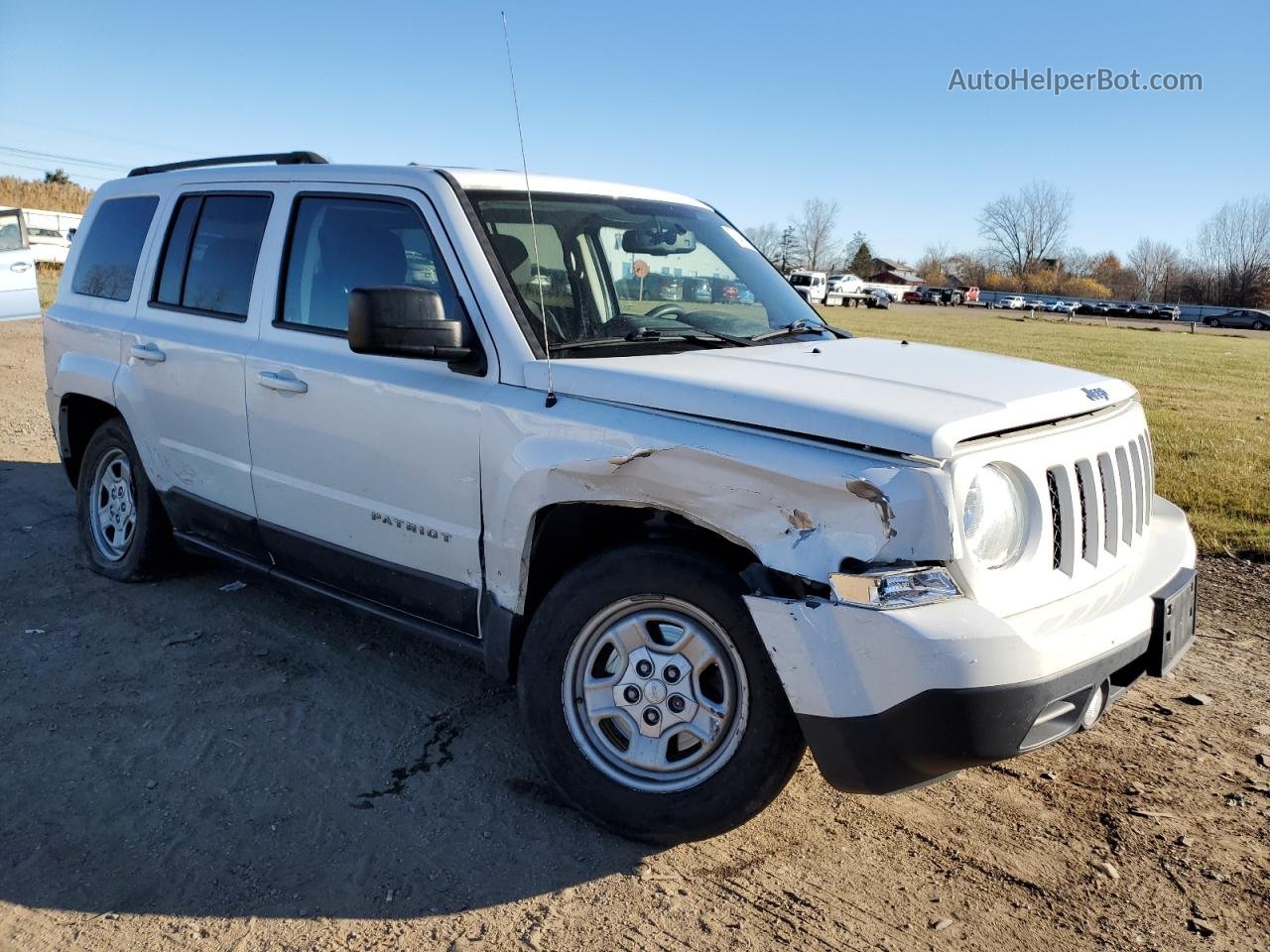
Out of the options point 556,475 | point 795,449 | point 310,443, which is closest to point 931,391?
point 795,449

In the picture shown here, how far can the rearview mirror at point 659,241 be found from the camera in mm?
4195

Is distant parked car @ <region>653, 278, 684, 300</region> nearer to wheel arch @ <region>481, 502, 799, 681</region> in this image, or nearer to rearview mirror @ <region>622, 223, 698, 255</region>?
rearview mirror @ <region>622, 223, 698, 255</region>

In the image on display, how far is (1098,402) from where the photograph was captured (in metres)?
3.21

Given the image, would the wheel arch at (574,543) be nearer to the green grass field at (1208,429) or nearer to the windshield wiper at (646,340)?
the windshield wiper at (646,340)

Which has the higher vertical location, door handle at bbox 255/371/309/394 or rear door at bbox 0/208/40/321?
rear door at bbox 0/208/40/321

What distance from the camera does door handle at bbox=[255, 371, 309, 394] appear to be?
13.0 feet

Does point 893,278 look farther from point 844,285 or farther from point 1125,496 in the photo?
point 1125,496

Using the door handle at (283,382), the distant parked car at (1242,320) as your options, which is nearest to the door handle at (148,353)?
the door handle at (283,382)

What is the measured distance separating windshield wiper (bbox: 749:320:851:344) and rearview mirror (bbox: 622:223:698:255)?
0.54 m

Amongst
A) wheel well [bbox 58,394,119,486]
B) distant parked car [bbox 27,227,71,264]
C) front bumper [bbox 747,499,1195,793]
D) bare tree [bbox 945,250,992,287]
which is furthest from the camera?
bare tree [bbox 945,250,992,287]

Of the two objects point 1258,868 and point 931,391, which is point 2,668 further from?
point 1258,868

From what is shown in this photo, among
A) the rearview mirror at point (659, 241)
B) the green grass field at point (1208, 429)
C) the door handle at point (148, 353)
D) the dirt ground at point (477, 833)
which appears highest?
the rearview mirror at point (659, 241)

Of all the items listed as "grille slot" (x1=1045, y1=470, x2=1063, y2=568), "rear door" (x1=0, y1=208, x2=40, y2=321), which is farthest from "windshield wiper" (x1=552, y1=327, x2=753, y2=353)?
"rear door" (x1=0, y1=208, x2=40, y2=321)

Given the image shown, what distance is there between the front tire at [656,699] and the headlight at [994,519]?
629mm
